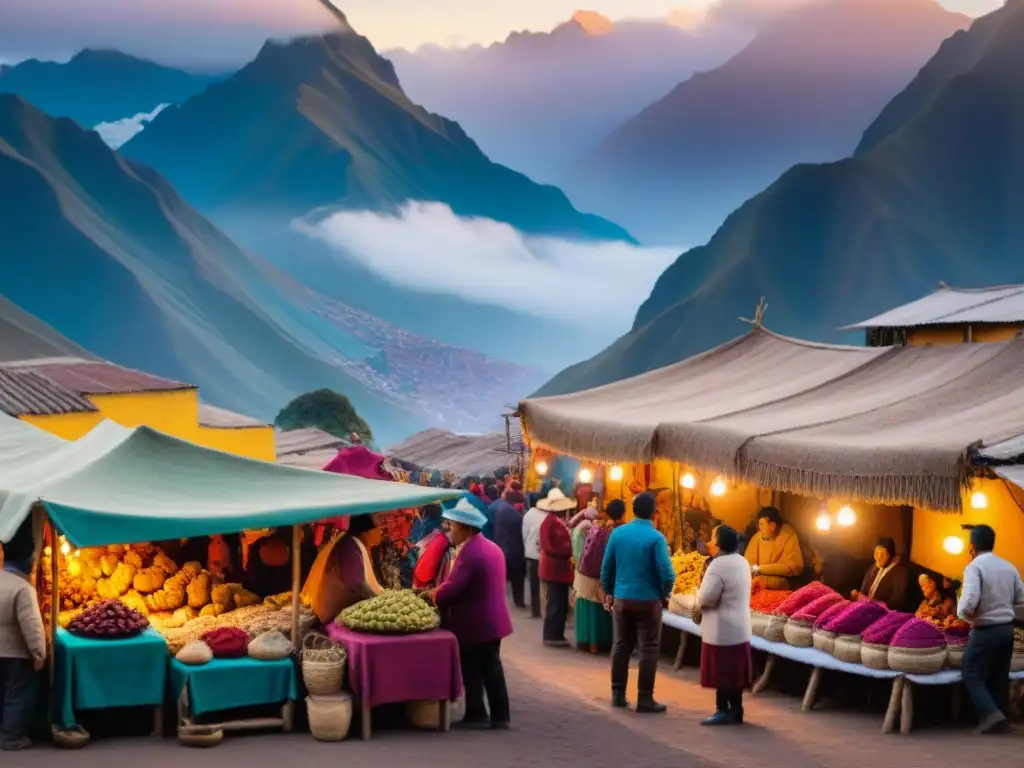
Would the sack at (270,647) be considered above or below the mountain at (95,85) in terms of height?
below

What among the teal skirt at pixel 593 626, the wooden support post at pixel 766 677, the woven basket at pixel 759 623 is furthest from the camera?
the teal skirt at pixel 593 626

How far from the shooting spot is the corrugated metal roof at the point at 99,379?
1955 centimetres

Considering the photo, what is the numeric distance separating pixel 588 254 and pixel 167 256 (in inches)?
1995

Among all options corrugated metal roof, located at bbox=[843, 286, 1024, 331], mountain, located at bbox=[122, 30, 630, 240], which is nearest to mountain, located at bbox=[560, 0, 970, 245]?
mountain, located at bbox=[122, 30, 630, 240]

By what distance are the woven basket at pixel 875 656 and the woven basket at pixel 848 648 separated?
0.10 meters

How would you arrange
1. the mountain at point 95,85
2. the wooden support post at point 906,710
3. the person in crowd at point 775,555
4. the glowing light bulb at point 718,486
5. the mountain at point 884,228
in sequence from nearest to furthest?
the wooden support post at point 906,710 → the person in crowd at point 775,555 → the glowing light bulb at point 718,486 → the mountain at point 884,228 → the mountain at point 95,85

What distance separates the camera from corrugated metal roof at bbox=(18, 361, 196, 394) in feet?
64.1

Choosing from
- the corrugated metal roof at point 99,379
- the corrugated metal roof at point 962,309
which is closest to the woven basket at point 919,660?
the corrugated metal roof at point 962,309

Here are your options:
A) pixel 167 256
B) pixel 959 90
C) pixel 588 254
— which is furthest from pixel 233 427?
pixel 588 254

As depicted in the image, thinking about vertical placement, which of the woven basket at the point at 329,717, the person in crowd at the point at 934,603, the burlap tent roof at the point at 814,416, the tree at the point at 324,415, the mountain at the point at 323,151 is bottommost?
the woven basket at the point at 329,717

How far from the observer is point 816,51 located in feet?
362

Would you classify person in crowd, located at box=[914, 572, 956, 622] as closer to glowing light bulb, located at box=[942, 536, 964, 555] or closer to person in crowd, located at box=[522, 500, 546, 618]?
glowing light bulb, located at box=[942, 536, 964, 555]

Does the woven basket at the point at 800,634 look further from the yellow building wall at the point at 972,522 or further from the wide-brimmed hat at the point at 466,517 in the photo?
the wide-brimmed hat at the point at 466,517

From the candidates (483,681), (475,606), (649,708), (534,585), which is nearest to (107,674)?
(475,606)
